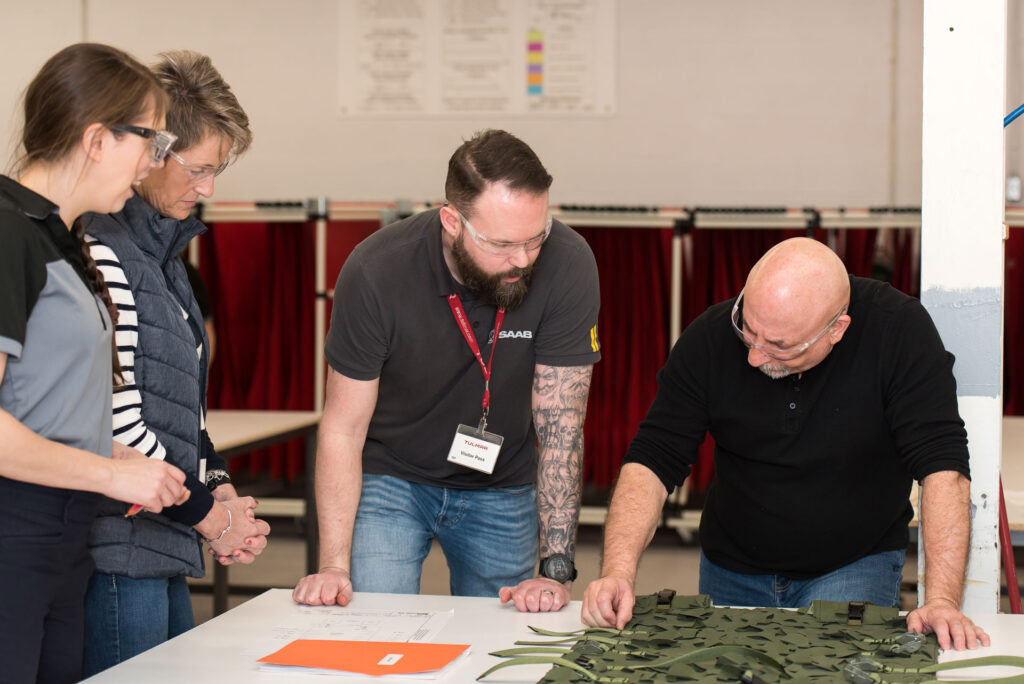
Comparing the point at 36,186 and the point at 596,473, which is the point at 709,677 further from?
the point at 596,473

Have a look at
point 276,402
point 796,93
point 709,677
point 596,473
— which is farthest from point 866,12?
point 709,677

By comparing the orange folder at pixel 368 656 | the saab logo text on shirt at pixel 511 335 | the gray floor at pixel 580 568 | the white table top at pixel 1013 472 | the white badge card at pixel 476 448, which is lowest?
the gray floor at pixel 580 568

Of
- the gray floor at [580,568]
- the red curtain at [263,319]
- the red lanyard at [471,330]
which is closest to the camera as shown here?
the red lanyard at [471,330]

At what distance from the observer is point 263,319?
466 cm

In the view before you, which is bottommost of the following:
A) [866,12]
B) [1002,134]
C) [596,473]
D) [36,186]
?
[596,473]

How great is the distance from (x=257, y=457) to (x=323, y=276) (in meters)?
0.94

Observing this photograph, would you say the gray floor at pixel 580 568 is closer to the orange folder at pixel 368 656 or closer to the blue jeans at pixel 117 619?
the blue jeans at pixel 117 619

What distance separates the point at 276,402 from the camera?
4.67 m

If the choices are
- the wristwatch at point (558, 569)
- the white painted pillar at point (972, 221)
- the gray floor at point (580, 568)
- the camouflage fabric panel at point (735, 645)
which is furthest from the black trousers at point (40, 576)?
the gray floor at point (580, 568)

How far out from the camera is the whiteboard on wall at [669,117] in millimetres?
5070

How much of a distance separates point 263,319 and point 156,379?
3.11m

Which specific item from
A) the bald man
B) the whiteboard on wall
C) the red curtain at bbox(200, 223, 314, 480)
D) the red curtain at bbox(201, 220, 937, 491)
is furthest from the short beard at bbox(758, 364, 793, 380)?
the whiteboard on wall

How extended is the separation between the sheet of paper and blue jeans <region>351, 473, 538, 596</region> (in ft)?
0.98

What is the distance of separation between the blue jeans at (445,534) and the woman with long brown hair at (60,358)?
2.20 ft
